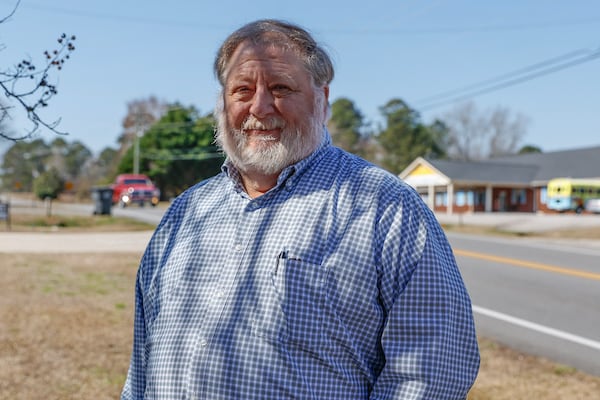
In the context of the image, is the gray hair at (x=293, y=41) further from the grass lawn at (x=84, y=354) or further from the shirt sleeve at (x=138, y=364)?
the grass lawn at (x=84, y=354)

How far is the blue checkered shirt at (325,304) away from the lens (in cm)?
185

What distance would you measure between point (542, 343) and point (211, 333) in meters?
5.68

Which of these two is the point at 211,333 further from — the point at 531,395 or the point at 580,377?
the point at 580,377

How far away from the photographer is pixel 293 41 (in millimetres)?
2127

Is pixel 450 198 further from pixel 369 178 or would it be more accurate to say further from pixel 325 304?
pixel 325 304

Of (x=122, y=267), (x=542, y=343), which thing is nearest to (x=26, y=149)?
(x=122, y=267)

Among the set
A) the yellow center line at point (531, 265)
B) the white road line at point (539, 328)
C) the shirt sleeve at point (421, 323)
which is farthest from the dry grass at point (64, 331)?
the yellow center line at point (531, 265)

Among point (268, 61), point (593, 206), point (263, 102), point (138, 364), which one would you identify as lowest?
point (138, 364)

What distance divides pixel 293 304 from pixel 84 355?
3.89 meters

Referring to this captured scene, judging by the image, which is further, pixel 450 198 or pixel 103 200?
pixel 450 198

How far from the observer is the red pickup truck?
36.8 m

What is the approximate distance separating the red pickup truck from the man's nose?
35.8 m

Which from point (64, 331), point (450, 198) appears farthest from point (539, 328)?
point (450, 198)

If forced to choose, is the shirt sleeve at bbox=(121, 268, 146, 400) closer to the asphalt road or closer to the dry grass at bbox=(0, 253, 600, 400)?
the dry grass at bbox=(0, 253, 600, 400)
